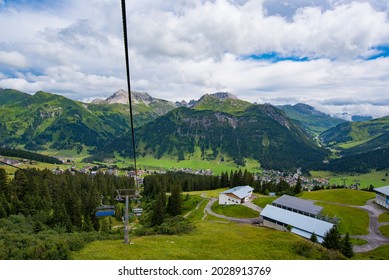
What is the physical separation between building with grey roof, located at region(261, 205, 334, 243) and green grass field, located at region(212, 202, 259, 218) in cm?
1024

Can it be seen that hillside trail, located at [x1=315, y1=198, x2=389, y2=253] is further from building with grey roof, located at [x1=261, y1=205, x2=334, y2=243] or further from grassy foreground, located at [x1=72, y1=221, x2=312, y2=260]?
grassy foreground, located at [x1=72, y1=221, x2=312, y2=260]

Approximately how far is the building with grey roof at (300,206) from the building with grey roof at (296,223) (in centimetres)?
795

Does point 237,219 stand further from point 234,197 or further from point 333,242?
point 333,242

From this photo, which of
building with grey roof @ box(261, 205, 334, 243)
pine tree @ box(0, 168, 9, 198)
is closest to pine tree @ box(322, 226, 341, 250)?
building with grey roof @ box(261, 205, 334, 243)

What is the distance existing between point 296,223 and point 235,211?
2442 centimetres

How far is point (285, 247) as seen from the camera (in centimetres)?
4016

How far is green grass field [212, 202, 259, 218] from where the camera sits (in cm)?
8319

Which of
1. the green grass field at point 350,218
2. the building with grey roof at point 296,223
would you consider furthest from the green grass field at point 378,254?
the green grass field at point 350,218

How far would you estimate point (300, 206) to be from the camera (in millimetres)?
79062

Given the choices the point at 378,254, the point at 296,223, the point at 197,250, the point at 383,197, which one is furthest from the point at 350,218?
the point at 197,250

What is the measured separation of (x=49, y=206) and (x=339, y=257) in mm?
90968

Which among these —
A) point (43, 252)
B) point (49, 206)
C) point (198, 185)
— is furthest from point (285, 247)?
point (198, 185)

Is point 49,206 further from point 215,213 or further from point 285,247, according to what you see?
point 285,247
